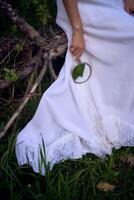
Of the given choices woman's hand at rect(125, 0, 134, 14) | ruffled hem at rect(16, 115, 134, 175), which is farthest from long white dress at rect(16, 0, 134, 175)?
woman's hand at rect(125, 0, 134, 14)

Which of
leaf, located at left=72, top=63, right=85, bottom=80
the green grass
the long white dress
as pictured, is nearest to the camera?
the green grass

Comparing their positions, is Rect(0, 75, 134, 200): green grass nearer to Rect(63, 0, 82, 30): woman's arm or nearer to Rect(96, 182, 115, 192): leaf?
Rect(96, 182, 115, 192): leaf

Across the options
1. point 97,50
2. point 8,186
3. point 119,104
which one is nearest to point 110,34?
point 97,50

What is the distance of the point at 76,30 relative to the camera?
8.52 feet

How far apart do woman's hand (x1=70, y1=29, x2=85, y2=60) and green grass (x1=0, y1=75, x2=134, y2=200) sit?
1.96 feet

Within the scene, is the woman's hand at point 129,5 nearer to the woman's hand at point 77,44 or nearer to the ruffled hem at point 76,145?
the woman's hand at point 77,44

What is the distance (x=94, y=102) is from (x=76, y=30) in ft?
1.51

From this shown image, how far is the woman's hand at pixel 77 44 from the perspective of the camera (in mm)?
2598

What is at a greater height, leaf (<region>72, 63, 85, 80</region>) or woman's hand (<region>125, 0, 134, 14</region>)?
woman's hand (<region>125, 0, 134, 14</region>)

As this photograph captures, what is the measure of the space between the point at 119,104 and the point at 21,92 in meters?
0.72

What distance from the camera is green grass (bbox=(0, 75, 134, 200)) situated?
229 centimetres

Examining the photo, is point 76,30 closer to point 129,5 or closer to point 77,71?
point 77,71

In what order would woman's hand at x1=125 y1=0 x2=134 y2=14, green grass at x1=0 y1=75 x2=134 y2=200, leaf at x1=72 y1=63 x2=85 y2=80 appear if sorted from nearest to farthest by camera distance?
Result: green grass at x1=0 y1=75 x2=134 y2=200, leaf at x1=72 y1=63 x2=85 y2=80, woman's hand at x1=125 y1=0 x2=134 y2=14

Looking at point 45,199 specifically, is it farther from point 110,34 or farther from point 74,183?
point 110,34
